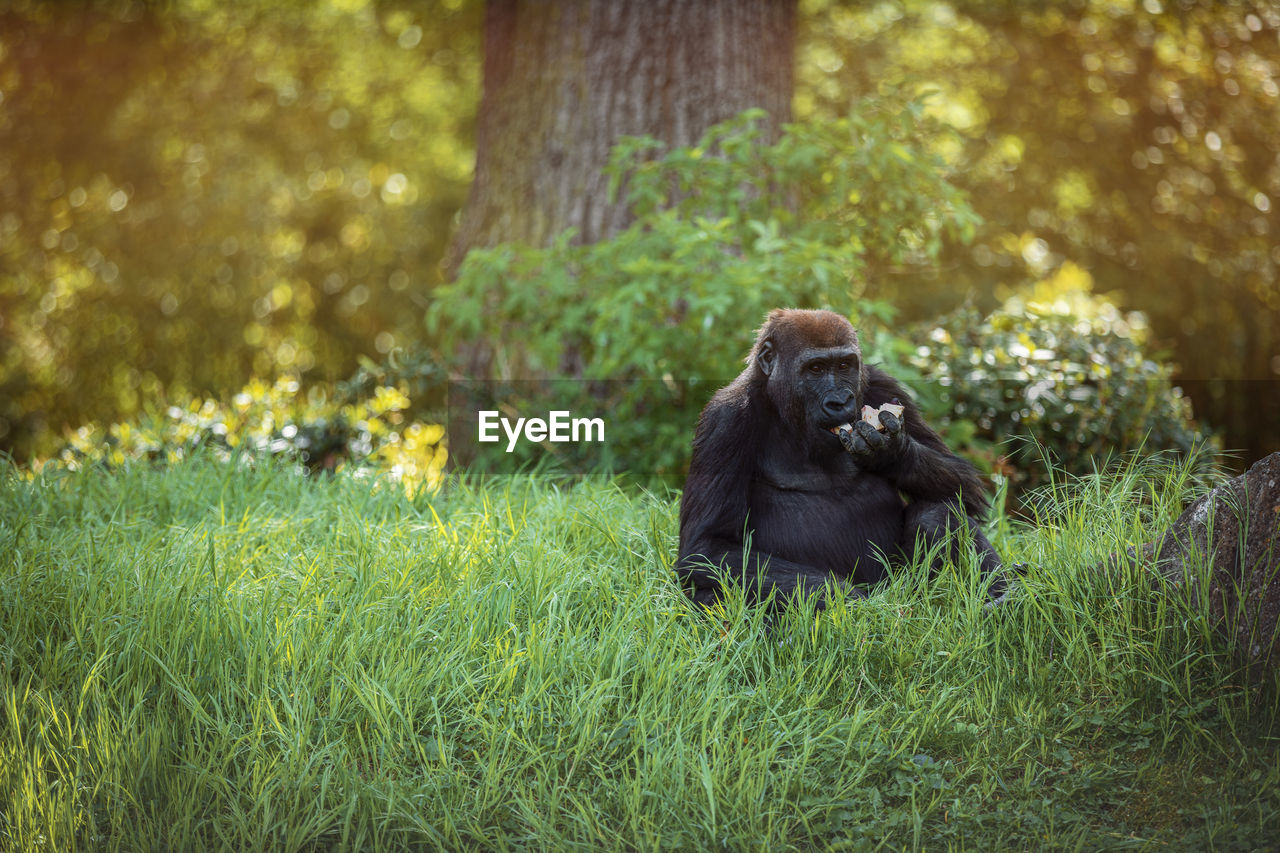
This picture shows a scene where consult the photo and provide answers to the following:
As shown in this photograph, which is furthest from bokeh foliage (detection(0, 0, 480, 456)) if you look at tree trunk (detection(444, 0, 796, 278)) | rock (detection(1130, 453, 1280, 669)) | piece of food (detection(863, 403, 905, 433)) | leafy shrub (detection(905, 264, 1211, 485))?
rock (detection(1130, 453, 1280, 669))

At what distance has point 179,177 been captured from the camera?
39.1 feet

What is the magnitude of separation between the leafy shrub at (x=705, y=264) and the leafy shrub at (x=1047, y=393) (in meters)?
0.69

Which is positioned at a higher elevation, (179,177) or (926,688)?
(179,177)

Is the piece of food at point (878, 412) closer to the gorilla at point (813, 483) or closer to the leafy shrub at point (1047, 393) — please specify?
the gorilla at point (813, 483)

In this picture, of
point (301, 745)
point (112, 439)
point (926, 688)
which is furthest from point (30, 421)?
point (926, 688)

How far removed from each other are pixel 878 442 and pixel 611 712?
3.88 feet

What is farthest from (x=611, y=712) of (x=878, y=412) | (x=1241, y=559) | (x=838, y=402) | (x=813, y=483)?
(x=1241, y=559)

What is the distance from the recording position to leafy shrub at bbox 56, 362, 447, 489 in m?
6.18

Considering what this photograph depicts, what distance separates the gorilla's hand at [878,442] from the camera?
11.1 feet

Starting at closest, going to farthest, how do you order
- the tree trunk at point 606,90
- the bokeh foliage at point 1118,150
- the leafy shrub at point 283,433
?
the leafy shrub at point 283,433, the tree trunk at point 606,90, the bokeh foliage at point 1118,150

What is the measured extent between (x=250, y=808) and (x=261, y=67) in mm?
11131

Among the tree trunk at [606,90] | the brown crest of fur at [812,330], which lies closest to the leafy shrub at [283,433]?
the tree trunk at [606,90]

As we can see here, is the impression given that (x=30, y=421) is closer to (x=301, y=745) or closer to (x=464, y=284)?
(x=464, y=284)

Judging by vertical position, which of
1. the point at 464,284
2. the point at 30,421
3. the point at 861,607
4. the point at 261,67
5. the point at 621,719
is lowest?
the point at 30,421
